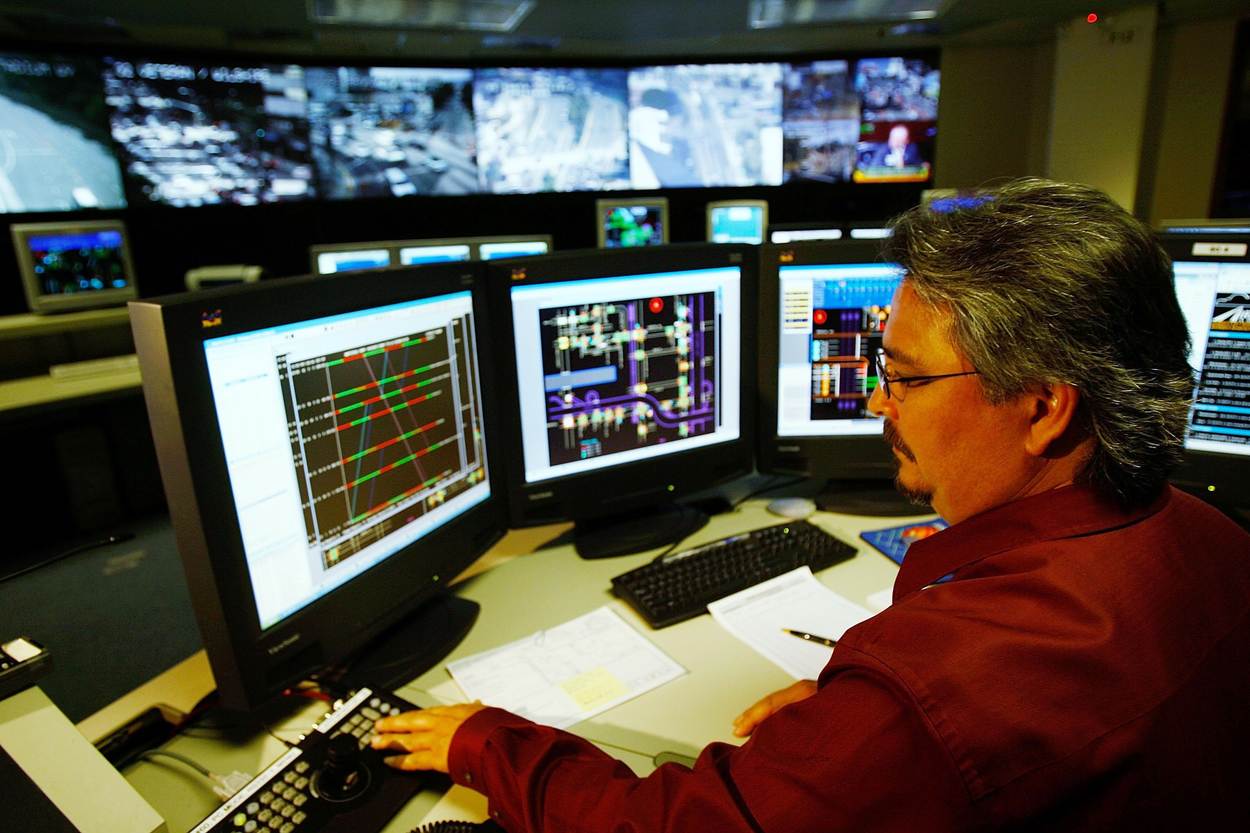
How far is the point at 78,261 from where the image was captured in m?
3.86

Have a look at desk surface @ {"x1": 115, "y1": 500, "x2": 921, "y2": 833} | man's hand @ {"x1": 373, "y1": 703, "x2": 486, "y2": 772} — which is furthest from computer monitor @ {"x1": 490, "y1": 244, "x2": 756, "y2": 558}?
man's hand @ {"x1": 373, "y1": 703, "x2": 486, "y2": 772}

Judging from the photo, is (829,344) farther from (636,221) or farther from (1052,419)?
(636,221)

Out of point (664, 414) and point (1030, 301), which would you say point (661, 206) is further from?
point (1030, 301)

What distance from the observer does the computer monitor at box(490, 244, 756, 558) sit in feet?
4.62

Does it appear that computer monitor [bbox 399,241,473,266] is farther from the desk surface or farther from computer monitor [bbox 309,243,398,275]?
the desk surface

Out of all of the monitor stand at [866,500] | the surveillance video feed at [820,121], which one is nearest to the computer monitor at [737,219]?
the surveillance video feed at [820,121]

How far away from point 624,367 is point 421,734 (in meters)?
0.77

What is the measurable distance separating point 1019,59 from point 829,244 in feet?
22.7

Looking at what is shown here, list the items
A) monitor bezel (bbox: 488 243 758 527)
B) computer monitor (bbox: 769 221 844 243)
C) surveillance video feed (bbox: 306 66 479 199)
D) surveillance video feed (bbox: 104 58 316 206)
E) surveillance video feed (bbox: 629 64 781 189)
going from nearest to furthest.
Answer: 1. monitor bezel (bbox: 488 243 758 527)
2. computer monitor (bbox: 769 221 844 243)
3. surveillance video feed (bbox: 104 58 316 206)
4. surveillance video feed (bbox: 306 66 479 199)
5. surveillance video feed (bbox: 629 64 781 189)

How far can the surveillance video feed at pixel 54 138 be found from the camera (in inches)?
199

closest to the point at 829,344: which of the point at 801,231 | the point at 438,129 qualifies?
the point at 801,231

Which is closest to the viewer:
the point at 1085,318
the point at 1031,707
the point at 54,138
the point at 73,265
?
the point at 1031,707

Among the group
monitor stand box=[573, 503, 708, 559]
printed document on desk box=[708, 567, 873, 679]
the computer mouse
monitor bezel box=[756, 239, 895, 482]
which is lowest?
printed document on desk box=[708, 567, 873, 679]

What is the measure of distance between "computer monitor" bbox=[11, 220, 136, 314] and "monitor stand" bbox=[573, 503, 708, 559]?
3.41 meters
